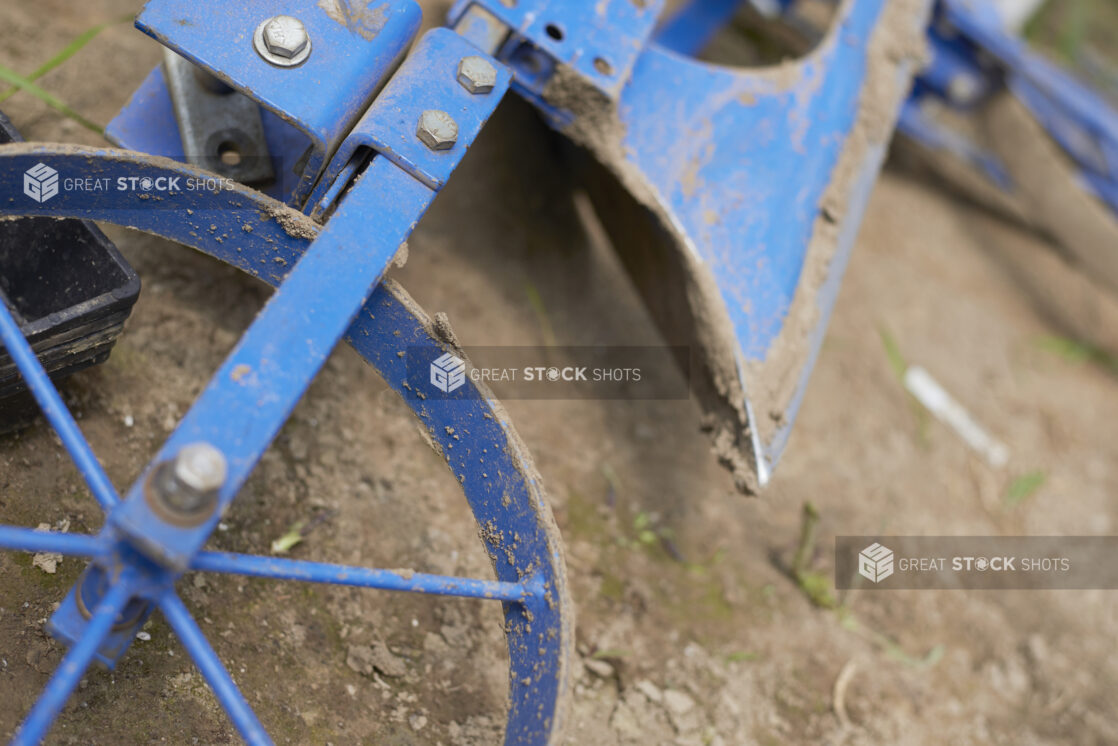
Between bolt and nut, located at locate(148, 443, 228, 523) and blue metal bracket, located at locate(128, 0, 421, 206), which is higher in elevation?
blue metal bracket, located at locate(128, 0, 421, 206)

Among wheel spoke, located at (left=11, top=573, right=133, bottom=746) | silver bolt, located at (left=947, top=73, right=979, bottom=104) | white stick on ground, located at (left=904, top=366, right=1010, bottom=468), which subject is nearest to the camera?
wheel spoke, located at (left=11, top=573, right=133, bottom=746)

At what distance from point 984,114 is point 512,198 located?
5.46ft

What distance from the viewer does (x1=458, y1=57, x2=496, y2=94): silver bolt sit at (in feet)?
4.00

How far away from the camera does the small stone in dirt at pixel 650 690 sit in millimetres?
1538

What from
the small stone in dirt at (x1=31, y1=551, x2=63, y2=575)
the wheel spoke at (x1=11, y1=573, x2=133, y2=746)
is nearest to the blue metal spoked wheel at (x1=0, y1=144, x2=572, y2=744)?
the wheel spoke at (x1=11, y1=573, x2=133, y2=746)

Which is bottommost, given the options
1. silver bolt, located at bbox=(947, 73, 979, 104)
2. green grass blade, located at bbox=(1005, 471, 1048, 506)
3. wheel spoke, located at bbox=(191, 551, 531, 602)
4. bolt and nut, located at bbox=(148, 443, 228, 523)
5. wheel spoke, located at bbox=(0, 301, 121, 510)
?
green grass blade, located at bbox=(1005, 471, 1048, 506)

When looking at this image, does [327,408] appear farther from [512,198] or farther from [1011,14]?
[1011,14]

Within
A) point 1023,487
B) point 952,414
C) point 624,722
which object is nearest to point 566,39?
point 624,722

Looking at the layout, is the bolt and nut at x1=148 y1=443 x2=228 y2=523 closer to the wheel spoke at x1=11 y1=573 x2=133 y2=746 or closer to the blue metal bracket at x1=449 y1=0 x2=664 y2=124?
the wheel spoke at x1=11 y1=573 x2=133 y2=746

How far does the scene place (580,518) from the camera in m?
1.76

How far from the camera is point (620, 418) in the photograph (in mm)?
2023

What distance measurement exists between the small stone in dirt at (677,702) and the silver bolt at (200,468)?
997 mm

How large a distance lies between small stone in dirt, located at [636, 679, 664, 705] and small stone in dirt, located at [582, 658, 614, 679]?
59 millimetres

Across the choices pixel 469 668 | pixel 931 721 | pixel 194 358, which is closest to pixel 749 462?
pixel 469 668
